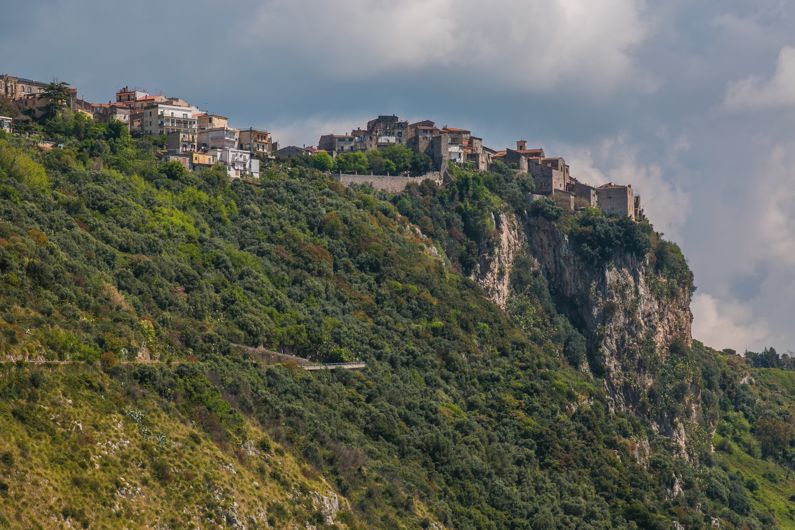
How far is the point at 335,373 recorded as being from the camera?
80.5m

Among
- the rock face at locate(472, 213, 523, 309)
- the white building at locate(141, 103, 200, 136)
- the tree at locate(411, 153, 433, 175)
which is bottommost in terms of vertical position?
the rock face at locate(472, 213, 523, 309)

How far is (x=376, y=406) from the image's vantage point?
7944 centimetres

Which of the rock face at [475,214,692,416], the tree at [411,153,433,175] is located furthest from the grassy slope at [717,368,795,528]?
the tree at [411,153,433,175]

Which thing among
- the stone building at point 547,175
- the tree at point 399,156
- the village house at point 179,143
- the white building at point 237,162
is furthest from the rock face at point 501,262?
the village house at point 179,143

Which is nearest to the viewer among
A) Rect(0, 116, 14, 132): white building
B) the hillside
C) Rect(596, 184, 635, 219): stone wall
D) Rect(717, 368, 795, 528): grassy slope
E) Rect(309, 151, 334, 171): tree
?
the hillside

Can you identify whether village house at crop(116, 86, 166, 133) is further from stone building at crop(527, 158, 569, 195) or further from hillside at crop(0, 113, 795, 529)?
stone building at crop(527, 158, 569, 195)

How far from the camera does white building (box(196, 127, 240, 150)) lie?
113m

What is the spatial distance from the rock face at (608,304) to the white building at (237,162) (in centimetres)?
2452

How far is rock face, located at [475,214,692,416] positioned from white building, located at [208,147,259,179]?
2452cm

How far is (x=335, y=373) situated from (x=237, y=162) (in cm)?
3399

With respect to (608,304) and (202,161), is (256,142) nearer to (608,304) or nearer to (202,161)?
(202,161)

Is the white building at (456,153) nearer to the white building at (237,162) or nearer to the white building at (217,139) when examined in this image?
the white building at (217,139)

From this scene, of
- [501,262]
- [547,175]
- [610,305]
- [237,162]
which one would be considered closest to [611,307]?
[610,305]

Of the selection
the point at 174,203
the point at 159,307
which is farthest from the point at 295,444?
the point at 174,203
